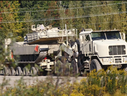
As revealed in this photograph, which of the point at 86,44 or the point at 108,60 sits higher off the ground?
the point at 86,44

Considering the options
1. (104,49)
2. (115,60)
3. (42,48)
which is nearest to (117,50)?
(115,60)

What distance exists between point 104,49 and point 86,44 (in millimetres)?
1734

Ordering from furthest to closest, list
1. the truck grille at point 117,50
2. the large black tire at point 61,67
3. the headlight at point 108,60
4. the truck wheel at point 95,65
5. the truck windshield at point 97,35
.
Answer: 1. the truck windshield at point 97,35
2. the truck grille at point 117,50
3. the headlight at point 108,60
4. the truck wheel at point 95,65
5. the large black tire at point 61,67

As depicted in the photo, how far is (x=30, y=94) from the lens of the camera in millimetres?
7660

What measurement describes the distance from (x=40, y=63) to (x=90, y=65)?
5.17 m

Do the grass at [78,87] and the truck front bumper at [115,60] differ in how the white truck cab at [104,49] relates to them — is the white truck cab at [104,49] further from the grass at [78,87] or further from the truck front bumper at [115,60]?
the grass at [78,87]

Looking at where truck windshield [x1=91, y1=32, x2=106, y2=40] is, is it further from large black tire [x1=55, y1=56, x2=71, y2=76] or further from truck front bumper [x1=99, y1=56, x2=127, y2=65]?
large black tire [x1=55, y1=56, x2=71, y2=76]

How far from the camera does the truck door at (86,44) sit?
1790cm

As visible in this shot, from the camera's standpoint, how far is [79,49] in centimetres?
1920

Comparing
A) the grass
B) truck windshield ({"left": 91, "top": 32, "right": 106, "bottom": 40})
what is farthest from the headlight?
the grass

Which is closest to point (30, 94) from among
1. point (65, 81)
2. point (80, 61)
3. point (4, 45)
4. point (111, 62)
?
point (65, 81)

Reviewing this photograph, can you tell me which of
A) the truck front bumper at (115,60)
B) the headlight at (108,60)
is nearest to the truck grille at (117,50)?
the truck front bumper at (115,60)

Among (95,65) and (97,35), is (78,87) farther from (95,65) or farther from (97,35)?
(97,35)

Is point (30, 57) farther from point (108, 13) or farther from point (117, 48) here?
point (108, 13)
